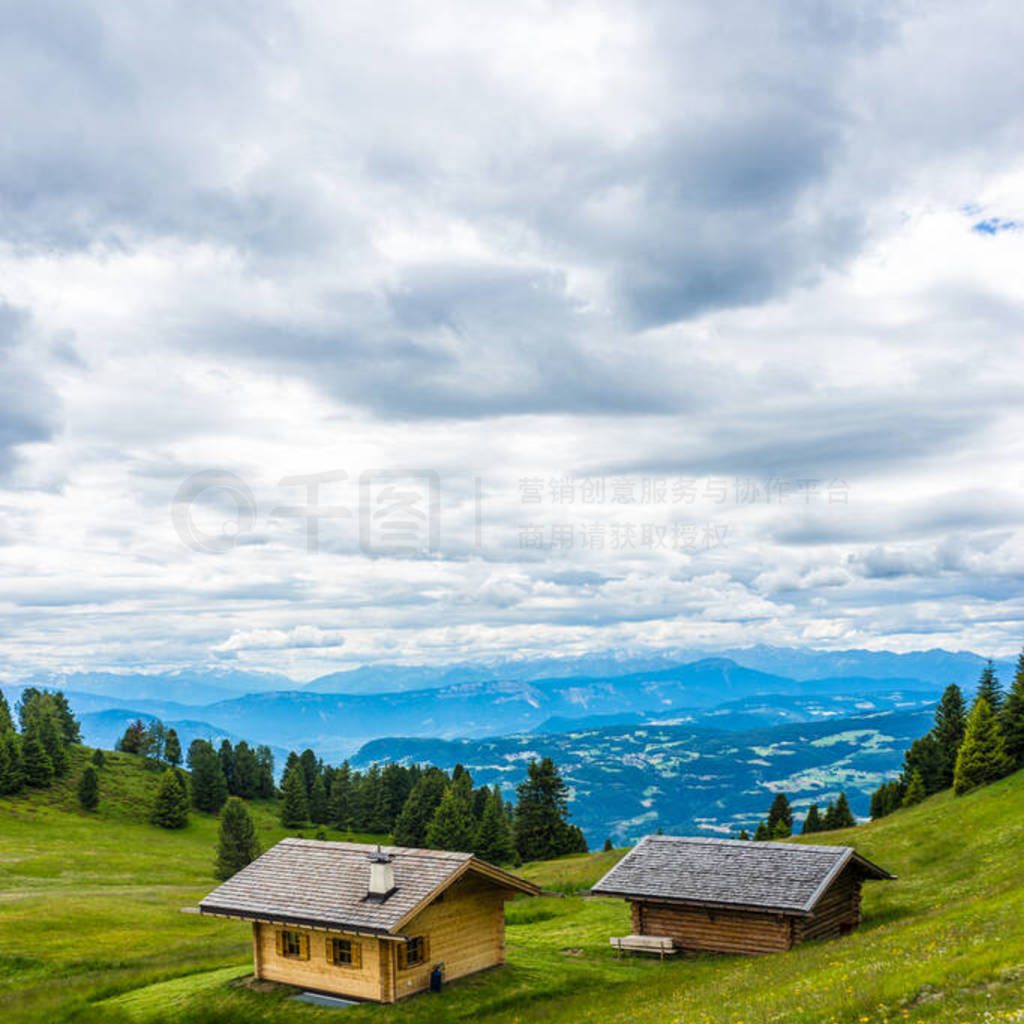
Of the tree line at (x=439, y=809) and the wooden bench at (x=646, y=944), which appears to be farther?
the tree line at (x=439, y=809)

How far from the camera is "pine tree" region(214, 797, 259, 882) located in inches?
4119

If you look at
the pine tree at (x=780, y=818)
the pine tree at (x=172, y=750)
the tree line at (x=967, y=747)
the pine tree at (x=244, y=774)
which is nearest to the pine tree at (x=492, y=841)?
the pine tree at (x=780, y=818)

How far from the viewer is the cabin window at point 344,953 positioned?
114 feet

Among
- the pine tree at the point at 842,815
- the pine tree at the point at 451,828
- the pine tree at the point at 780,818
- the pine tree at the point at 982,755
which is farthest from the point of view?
the pine tree at the point at 842,815

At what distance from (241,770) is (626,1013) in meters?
164

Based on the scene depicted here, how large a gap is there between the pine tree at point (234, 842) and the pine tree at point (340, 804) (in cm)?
5042

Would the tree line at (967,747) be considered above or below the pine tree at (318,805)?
above

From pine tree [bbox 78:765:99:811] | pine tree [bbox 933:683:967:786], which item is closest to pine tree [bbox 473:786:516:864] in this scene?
pine tree [bbox 933:683:967:786]

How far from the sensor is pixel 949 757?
105125 millimetres

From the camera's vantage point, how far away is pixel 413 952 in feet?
115

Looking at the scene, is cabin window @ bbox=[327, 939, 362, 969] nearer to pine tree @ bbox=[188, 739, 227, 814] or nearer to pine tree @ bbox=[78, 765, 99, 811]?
pine tree @ bbox=[78, 765, 99, 811]

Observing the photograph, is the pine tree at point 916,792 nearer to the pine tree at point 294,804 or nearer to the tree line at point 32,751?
the pine tree at point 294,804

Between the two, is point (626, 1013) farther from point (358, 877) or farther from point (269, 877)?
point (269, 877)

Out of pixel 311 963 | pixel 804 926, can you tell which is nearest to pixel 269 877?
pixel 311 963
